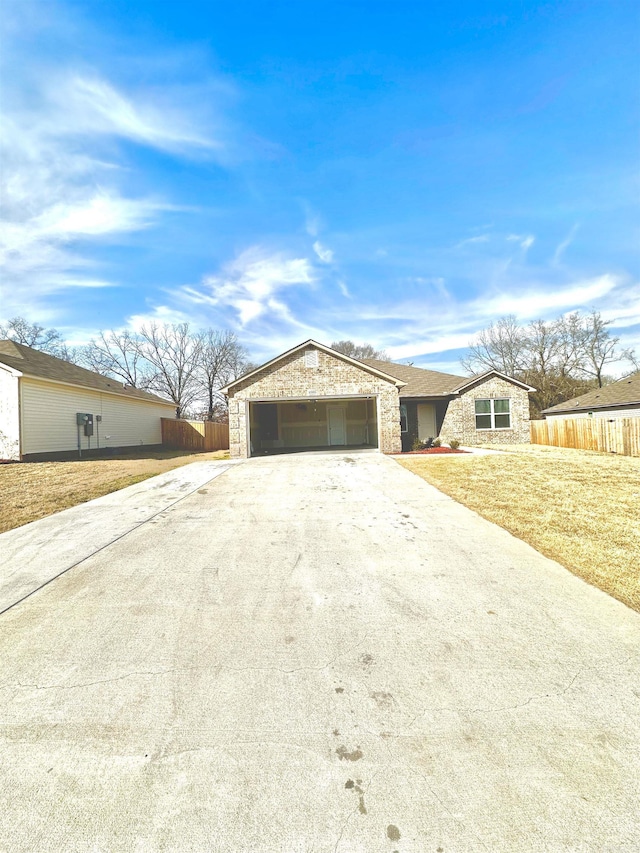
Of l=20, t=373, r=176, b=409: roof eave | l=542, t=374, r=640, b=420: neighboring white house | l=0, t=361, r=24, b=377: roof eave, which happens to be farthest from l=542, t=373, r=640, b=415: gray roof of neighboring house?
l=0, t=361, r=24, b=377: roof eave

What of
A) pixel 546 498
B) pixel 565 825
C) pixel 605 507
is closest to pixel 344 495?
pixel 546 498

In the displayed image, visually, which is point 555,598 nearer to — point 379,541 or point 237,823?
point 379,541

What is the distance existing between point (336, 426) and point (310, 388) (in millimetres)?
5791

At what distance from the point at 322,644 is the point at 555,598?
2192mm

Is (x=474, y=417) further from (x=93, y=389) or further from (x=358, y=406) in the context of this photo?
(x=93, y=389)

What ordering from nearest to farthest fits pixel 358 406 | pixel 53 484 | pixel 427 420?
1. pixel 53 484
2. pixel 427 420
3. pixel 358 406

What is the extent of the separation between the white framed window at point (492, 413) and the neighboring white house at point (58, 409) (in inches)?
740

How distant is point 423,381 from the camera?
69.5ft

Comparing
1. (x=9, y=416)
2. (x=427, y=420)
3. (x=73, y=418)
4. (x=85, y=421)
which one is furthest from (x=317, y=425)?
(x=9, y=416)

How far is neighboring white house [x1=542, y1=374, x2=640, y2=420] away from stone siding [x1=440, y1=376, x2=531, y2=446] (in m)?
5.01

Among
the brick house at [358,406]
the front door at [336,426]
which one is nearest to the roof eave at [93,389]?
the brick house at [358,406]

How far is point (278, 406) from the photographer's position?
20.9 meters

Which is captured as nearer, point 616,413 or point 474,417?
point 474,417

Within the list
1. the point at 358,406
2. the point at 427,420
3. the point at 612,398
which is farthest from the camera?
the point at 612,398
